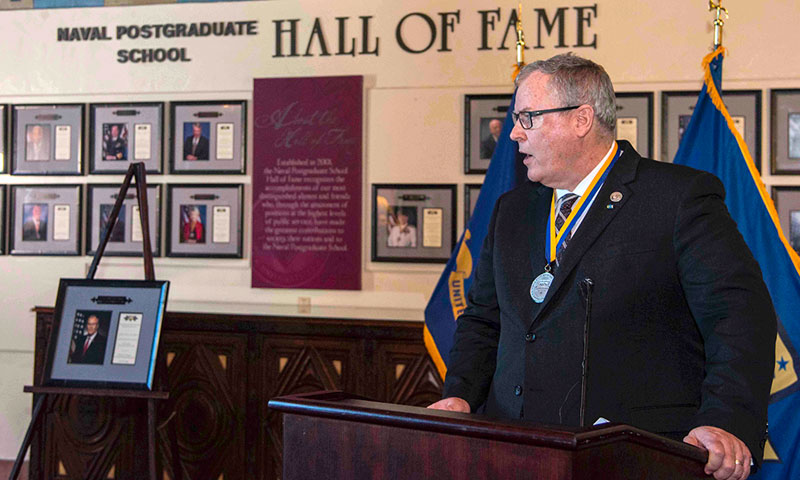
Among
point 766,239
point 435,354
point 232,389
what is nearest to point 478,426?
point 766,239

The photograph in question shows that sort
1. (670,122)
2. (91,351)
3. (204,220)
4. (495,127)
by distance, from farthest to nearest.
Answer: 1. (204,220)
2. (495,127)
3. (670,122)
4. (91,351)

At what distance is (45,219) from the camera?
5555 mm

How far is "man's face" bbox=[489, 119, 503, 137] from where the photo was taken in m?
5.00

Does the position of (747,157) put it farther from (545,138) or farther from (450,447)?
(450,447)

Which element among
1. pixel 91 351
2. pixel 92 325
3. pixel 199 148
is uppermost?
pixel 199 148

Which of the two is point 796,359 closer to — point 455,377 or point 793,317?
point 793,317

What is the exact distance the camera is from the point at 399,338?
178 inches

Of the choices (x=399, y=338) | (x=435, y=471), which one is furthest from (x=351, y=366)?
(x=435, y=471)

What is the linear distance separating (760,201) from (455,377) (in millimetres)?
1887

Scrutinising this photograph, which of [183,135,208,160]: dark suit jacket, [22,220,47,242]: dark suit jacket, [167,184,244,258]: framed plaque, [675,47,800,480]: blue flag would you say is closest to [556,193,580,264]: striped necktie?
[675,47,800,480]: blue flag

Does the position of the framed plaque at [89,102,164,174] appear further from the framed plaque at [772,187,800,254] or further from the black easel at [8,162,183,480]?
the framed plaque at [772,187,800,254]

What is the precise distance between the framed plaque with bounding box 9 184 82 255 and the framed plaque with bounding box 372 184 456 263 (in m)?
2.00

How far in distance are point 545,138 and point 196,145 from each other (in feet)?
12.3

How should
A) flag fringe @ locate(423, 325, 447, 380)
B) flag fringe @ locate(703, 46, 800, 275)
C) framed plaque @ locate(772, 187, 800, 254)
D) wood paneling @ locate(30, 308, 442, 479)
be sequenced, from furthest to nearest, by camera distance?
framed plaque @ locate(772, 187, 800, 254), wood paneling @ locate(30, 308, 442, 479), flag fringe @ locate(423, 325, 447, 380), flag fringe @ locate(703, 46, 800, 275)
